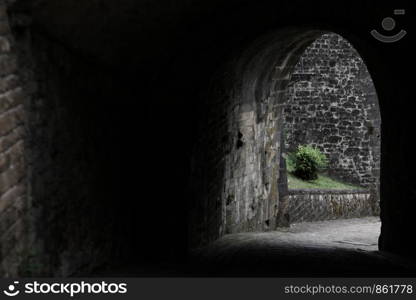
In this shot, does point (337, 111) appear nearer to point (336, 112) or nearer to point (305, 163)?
point (336, 112)

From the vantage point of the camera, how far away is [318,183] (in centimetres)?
2059

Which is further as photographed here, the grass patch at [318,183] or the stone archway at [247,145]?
the grass patch at [318,183]

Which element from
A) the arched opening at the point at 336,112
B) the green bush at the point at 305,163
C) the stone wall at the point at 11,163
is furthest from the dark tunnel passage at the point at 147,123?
the arched opening at the point at 336,112

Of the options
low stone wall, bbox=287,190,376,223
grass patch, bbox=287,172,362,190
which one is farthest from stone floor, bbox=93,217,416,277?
grass patch, bbox=287,172,362,190

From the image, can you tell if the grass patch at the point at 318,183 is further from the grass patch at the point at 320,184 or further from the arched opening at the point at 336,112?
the arched opening at the point at 336,112

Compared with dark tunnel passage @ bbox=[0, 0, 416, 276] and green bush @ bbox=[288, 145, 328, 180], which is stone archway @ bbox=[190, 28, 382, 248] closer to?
dark tunnel passage @ bbox=[0, 0, 416, 276]

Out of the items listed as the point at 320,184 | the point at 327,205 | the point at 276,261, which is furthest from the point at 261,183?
the point at 320,184

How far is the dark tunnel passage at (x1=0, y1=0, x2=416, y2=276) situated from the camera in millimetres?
4824

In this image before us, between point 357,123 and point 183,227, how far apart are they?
1509 centimetres

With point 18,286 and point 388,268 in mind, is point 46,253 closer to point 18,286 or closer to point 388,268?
point 18,286

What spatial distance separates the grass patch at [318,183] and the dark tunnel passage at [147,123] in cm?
799

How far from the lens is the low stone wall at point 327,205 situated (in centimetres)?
1762

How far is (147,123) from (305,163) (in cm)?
1294

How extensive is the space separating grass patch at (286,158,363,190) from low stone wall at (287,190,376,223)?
0.47 metres
